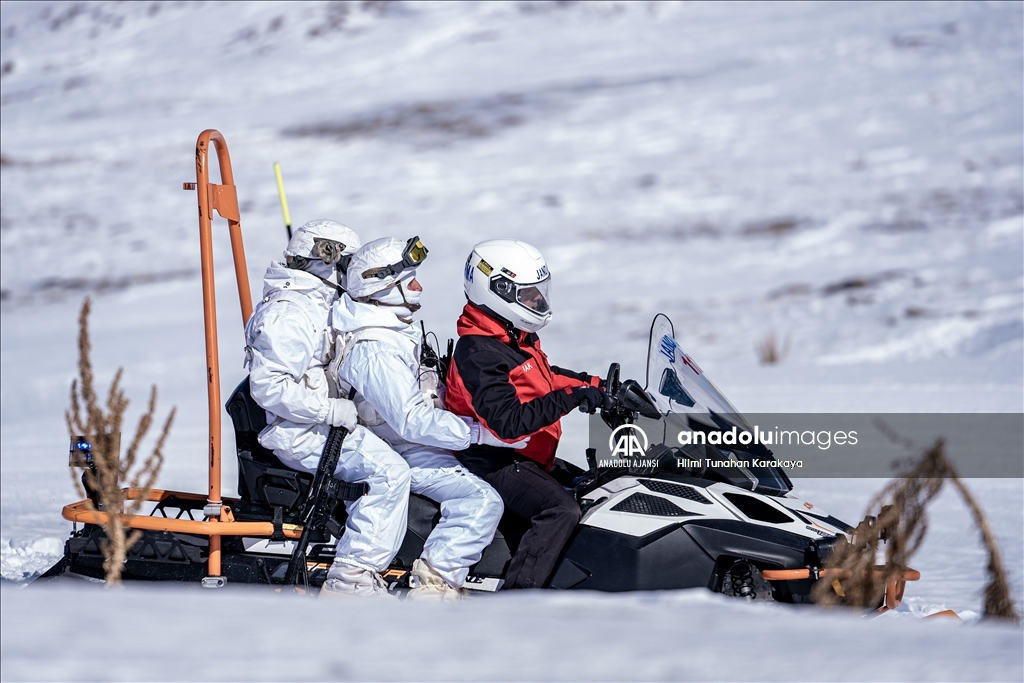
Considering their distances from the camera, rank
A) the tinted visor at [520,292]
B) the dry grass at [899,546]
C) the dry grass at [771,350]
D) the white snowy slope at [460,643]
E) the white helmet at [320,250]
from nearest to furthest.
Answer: the white snowy slope at [460,643]
the dry grass at [899,546]
the tinted visor at [520,292]
the white helmet at [320,250]
the dry grass at [771,350]

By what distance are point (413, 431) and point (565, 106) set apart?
23.3 m

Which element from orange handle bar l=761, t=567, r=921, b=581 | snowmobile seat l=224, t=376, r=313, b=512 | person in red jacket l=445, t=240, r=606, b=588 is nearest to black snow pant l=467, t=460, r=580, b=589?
person in red jacket l=445, t=240, r=606, b=588

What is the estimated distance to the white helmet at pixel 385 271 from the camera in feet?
13.2

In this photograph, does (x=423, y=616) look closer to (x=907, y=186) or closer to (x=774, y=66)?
(x=907, y=186)

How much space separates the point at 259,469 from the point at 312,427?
31 centimetres

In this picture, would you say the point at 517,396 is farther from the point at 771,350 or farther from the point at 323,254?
the point at 771,350

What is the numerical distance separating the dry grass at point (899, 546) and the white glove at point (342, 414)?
5.75 ft

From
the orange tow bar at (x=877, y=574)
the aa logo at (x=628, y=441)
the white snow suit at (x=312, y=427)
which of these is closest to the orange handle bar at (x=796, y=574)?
the orange tow bar at (x=877, y=574)

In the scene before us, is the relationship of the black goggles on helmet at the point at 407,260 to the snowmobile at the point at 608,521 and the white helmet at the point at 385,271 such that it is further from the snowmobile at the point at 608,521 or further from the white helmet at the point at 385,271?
the snowmobile at the point at 608,521

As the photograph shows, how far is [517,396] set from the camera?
393 centimetres

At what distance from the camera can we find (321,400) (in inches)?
153

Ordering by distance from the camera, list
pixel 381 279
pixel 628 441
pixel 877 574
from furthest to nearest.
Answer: pixel 628 441, pixel 381 279, pixel 877 574

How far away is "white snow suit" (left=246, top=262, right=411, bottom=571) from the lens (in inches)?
151

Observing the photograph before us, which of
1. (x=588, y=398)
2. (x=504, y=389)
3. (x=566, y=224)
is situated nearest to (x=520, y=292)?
(x=504, y=389)
